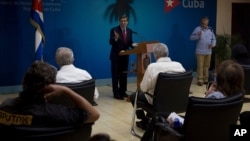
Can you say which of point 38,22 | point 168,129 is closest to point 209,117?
point 168,129

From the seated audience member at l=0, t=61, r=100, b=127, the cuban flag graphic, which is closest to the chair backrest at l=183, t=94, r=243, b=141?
the seated audience member at l=0, t=61, r=100, b=127

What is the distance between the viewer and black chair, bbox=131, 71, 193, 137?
3936mm

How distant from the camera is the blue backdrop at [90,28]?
23.9 feet

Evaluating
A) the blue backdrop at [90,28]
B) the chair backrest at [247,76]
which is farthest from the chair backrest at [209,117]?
the blue backdrop at [90,28]

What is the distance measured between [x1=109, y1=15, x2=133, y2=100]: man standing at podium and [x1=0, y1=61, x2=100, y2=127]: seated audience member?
15.0 ft

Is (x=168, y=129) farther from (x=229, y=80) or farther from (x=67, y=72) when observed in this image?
(x=67, y=72)

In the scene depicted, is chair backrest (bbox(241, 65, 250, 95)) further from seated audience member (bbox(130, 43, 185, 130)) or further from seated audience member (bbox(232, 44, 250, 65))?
seated audience member (bbox(130, 43, 185, 130))

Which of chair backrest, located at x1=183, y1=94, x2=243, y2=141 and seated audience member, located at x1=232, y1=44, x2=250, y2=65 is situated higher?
seated audience member, located at x1=232, y1=44, x2=250, y2=65

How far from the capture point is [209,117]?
2.66m

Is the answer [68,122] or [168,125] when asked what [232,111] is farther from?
[68,122]

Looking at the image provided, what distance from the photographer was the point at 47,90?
2.15 meters

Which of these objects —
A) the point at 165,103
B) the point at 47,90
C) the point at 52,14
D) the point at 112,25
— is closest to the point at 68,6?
the point at 52,14

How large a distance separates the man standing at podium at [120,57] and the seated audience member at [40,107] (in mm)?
4581

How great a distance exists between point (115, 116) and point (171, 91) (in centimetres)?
174
